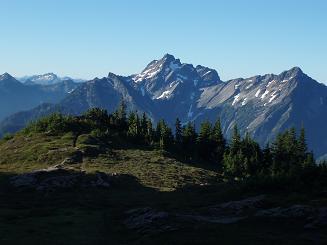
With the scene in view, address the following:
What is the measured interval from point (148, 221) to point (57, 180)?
116ft

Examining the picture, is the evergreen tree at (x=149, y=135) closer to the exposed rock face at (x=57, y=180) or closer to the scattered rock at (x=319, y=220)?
the exposed rock face at (x=57, y=180)

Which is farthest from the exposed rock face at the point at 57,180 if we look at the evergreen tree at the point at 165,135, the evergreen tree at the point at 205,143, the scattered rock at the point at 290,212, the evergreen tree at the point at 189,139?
the evergreen tree at the point at 189,139

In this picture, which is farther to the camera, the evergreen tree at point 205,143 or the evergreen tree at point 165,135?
the evergreen tree at point 205,143

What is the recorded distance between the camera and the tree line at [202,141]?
127688mm

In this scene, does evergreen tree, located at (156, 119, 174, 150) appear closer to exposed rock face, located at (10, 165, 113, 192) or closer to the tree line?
the tree line

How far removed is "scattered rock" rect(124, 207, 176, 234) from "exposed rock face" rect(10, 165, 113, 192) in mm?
27685

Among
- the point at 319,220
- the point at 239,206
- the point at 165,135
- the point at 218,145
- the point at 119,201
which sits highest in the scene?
the point at 165,135

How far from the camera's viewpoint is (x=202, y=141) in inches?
5960

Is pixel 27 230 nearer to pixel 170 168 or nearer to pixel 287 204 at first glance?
pixel 287 204

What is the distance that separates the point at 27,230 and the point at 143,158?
63.7m

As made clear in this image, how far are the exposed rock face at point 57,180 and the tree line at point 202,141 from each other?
1735 inches

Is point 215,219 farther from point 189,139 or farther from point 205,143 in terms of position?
point 189,139

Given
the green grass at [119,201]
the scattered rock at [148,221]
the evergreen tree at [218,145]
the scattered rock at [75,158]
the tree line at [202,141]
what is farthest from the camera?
the evergreen tree at [218,145]

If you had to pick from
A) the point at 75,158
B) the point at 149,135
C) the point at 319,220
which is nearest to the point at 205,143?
the point at 149,135
